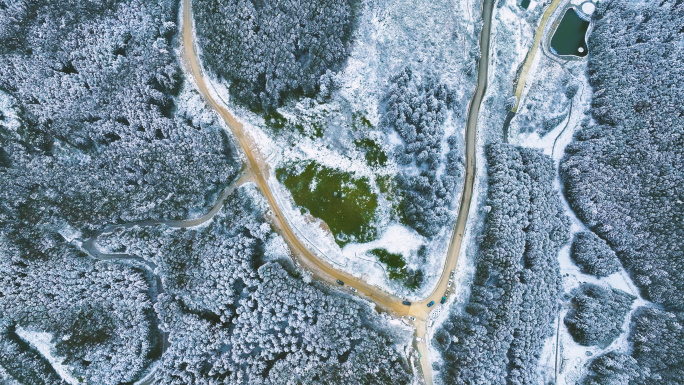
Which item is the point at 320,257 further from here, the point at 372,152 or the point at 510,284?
the point at 510,284

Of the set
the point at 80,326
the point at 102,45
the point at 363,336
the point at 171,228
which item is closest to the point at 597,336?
the point at 363,336

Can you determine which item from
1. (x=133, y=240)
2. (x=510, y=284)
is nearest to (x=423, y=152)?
(x=510, y=284)

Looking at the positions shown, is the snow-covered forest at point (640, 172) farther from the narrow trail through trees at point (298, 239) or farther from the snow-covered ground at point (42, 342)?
the snow-covered ground at point (42, 342)

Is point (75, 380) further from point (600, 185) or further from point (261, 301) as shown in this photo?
point (600, 185)

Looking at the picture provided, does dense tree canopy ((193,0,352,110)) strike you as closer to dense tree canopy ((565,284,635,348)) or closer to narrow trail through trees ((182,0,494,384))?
narrow trail through trees ((182,0,494,384))

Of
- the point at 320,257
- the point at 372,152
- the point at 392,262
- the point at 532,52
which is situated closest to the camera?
the point at 392,262

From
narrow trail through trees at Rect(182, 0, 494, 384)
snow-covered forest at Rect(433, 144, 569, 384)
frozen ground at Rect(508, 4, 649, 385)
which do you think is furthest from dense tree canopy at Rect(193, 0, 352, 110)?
frozen ground at Rect(508, 4, 649, 385)
